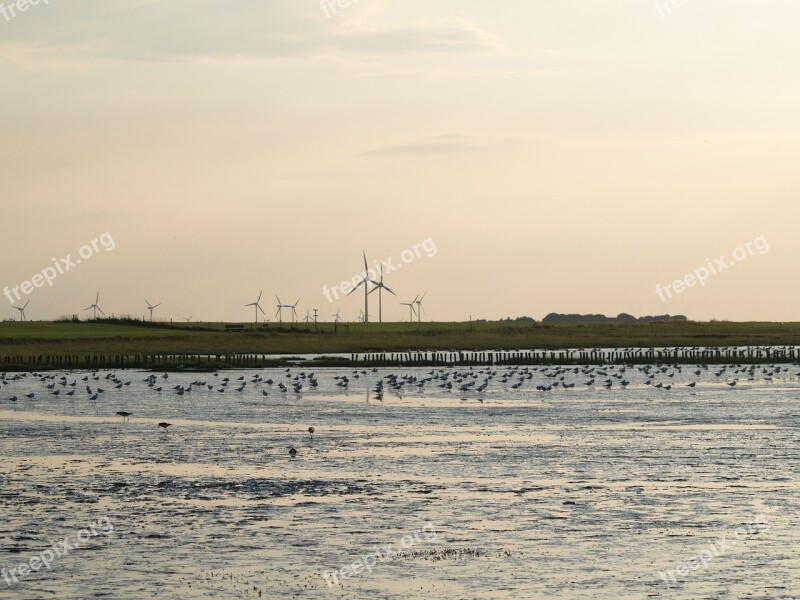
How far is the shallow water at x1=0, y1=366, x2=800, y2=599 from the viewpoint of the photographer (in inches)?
731

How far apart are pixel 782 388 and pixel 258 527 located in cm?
5057

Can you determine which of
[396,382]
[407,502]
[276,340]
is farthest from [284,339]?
[407,502]

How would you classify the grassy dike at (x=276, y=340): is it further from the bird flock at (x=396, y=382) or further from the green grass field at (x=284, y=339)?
the bird flock at (x=396, y=382)

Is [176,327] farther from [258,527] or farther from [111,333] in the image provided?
[258,527]

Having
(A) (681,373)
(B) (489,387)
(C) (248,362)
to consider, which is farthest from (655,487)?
(C) (248,362)

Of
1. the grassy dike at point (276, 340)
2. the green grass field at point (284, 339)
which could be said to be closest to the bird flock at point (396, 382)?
the grassy dike at point (276, 340)

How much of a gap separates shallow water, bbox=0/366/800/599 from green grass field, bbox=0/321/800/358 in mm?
68907

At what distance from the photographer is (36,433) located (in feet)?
135

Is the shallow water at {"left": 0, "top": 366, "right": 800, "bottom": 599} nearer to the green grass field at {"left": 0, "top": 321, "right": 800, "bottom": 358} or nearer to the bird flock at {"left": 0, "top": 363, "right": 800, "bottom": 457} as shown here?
the bird flock at {"left": 0, "top": 363, "right": 800, "bottom": 457}

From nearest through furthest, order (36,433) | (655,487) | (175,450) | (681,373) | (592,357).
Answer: (655,487)
(175,450)
(36,433)
(681,373)
(592,357)

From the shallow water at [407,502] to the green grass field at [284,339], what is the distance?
6891cm

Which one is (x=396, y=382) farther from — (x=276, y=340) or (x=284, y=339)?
(x=284, y=339)

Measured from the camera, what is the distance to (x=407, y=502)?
25.1 metres

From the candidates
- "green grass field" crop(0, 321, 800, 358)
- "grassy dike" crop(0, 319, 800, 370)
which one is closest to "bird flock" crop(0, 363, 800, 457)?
"grassy dike" crop(0, 319, 800, 370)
